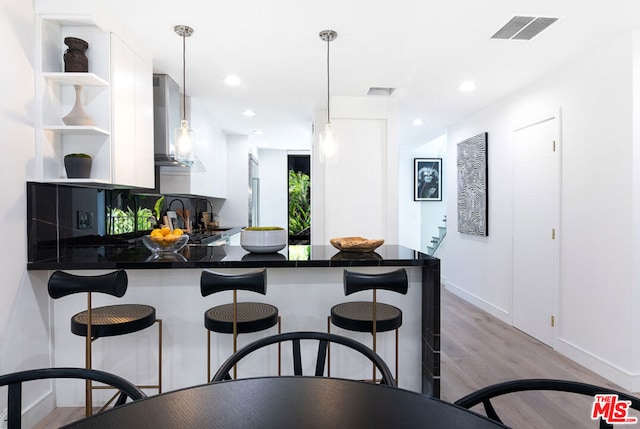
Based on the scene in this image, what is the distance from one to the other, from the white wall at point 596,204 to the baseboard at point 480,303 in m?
0.81

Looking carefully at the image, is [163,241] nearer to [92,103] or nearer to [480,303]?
[92,103]

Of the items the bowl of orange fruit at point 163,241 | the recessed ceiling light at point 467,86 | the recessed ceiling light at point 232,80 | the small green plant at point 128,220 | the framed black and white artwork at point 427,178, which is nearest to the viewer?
the bowl of orange fruit at point 163,241

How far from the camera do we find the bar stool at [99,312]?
5.72ft

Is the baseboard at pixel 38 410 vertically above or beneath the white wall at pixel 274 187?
beneath

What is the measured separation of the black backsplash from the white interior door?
12.4 feet

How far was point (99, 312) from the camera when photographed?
200 centimetres

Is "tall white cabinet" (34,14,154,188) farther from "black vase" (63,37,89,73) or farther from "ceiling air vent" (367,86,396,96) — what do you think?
"ceiling air vent" (367,86,396,96)

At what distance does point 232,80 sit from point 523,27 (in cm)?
245

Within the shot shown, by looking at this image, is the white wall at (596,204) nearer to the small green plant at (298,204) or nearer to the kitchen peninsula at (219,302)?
the kitchen peninsula at (219,302)

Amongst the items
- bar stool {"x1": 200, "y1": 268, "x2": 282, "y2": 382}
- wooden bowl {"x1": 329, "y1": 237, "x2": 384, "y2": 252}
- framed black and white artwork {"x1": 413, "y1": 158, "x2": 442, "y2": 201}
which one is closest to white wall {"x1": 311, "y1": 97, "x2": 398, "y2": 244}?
wooden bowl {"x1": 329, "y1": 237, "x2": 384, "y2": 252}

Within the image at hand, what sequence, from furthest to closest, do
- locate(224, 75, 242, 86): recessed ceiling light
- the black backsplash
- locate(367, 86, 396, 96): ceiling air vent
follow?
locate(367, 86, 396, 96): ceiling air vent
locate(224, 75, 242, 86): recessed ceiling light
the black backsplash

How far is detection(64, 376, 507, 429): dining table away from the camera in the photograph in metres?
0.85

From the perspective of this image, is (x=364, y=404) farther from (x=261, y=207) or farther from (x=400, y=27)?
(x=261, y=207)

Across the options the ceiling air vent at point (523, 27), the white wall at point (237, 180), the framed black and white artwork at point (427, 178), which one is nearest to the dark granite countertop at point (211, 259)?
the ceiling air vent at point (523, 27)
